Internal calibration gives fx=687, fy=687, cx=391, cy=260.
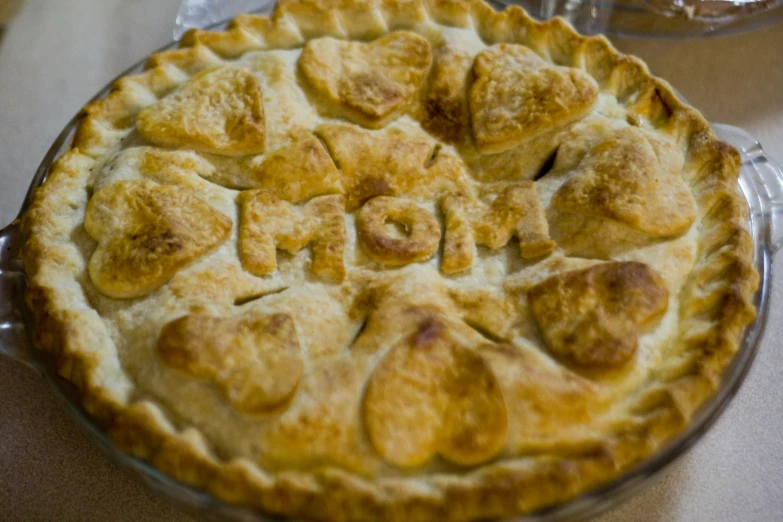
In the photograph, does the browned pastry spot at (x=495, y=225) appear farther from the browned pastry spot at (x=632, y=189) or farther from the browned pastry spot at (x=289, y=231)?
the browned pastry spot at (x=289, y=231)

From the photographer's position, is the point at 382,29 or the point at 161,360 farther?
the point at 382,29

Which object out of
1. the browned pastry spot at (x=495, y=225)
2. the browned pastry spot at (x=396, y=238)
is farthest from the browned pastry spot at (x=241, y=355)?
the browned pastry spot at (x=495, y=225)

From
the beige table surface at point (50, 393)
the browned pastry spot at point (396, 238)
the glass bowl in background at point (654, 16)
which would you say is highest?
the glass bowl in background at point (654, 16)

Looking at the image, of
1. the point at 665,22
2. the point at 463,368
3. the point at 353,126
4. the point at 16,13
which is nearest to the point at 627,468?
the point at 463,368

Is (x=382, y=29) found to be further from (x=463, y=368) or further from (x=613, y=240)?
(x=463, y=368)

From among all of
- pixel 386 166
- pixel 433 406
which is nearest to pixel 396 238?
pixel 386 166

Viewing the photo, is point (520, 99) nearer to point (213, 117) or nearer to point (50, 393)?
point (213, 117)

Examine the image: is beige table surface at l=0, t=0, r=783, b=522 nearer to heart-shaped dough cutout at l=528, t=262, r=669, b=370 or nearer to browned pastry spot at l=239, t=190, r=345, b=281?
heart-shaped dough cutout at l=528, t=262, r=669, b=370
